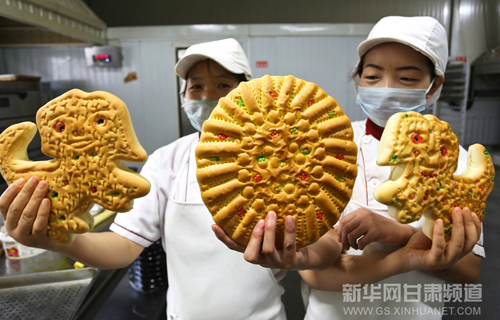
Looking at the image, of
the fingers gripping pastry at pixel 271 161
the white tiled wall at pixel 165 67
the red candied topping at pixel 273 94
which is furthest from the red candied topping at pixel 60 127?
the white tiled wall at pixel 165 67

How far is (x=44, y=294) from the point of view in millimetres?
1567

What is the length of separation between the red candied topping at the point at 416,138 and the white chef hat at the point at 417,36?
45 cm

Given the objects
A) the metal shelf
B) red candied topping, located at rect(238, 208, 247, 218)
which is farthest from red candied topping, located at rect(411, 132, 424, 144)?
the metal shelf

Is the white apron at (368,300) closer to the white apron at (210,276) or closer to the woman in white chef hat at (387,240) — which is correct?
the woman in white chef hat at (387,240)

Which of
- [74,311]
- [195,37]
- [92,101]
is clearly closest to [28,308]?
[74,311]

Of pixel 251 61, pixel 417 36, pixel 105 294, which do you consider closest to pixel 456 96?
pixel 251 61

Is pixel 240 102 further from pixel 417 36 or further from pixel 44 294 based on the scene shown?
pixel 44 294

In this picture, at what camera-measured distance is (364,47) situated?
4.07 ft

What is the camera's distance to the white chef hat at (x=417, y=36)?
3.66 feet

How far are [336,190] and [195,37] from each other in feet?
12.4

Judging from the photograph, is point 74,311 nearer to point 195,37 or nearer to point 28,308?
point 28,308

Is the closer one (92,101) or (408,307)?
(92,101)

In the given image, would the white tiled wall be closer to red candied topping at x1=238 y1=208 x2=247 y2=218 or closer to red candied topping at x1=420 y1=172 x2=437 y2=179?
red candied topping at x1=420 y1=172 x2=437 y2=179

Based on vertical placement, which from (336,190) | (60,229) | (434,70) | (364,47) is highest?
(364,47)
